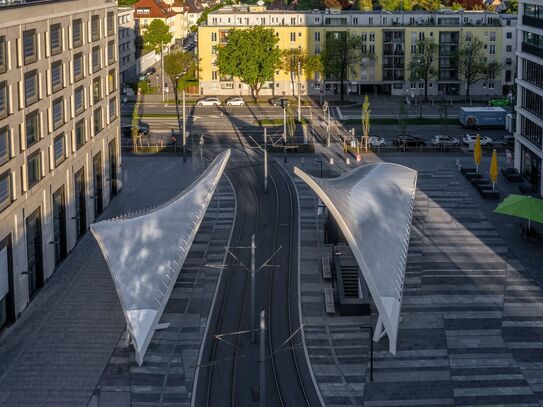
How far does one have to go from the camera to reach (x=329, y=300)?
42.8 metres

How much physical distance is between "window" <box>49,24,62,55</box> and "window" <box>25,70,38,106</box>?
3548 millimetres

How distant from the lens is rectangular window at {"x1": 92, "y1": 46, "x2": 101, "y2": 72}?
5797 cm

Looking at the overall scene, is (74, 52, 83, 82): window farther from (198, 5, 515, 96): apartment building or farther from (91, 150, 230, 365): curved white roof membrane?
(198, 5, 515, 96): apartment building

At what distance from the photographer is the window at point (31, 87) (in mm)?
44094

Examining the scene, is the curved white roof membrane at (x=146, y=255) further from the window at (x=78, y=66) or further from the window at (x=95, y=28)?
the window at (x=95, y=28)

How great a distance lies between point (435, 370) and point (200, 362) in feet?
30.7

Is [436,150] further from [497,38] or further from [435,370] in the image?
[435,370]

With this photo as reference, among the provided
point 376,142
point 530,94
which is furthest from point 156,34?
point 530,94

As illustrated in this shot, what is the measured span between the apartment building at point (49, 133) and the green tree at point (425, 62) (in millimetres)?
54004

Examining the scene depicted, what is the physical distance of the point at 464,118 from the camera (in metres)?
91.5

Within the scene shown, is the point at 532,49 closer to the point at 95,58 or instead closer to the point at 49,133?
the point at 95,58

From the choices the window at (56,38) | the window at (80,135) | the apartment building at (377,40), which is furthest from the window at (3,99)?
the apartment building at (377,40)

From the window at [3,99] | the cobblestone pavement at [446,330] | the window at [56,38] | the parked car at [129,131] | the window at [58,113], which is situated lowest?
the cobblestone pavement at [446,330]

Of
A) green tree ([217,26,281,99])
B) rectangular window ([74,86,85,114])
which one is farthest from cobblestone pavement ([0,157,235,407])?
green tree ([217,26,281,99])
